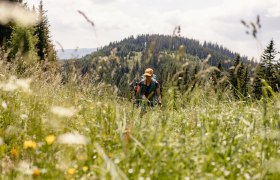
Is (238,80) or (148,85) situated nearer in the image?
(238,80)

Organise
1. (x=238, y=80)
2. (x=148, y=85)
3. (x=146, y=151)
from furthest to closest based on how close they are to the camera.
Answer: (x=148, y=85), (x=238, y=80), (x=146, y=151)

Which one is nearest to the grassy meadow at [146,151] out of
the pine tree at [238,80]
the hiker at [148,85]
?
the pine tree at [238,80]

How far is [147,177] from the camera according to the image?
2.74m

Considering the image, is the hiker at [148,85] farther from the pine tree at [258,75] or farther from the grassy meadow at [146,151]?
the grassy meadow at [146,151]

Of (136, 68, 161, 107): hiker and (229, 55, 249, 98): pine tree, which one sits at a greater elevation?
(229, 55, 249, 98): pine tree

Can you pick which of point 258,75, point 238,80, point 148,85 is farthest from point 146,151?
point 148,85

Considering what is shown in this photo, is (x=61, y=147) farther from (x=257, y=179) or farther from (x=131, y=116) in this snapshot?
(x=257, y=179)

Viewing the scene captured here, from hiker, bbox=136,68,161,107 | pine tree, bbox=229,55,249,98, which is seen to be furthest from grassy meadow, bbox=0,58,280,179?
hiker, bbox=136,68,161,107

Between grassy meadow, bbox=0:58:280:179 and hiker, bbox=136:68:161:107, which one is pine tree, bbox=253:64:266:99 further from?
hiker, bbox=136:68:161:107

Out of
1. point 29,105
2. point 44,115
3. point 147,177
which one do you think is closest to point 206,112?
point 147,177

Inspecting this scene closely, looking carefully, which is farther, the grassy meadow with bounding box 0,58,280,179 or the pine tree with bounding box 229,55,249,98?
the pine tree with bounding box 229,55,249,98

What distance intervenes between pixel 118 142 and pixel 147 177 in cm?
77

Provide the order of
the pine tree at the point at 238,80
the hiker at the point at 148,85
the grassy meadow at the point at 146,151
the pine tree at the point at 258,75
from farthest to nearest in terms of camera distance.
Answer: the hiker at the point at 148,85 → the pine tree at the point at 238,80 → the pine tree at the point at 258,75 → the grassy meadow at the point at 146,151

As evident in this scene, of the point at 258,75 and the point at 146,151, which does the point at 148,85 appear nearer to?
the point at 258,75
